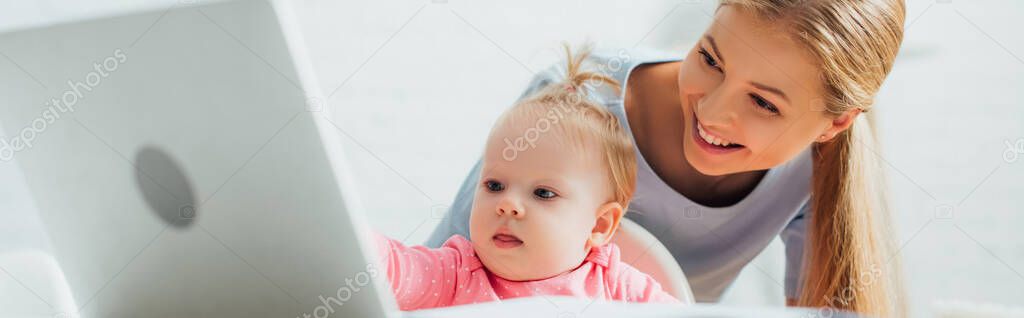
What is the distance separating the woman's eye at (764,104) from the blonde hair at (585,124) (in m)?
0.15

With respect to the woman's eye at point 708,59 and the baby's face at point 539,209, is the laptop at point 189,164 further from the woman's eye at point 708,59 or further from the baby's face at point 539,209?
the woman's eye at point 708,59

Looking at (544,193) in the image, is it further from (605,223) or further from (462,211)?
(462,211)

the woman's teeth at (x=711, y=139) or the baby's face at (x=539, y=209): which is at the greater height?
the woman's teeth at (x=711, y=139)

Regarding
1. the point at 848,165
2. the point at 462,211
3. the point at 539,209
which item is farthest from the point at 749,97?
the point at 462,211

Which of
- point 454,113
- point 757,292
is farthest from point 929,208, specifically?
point 454,113

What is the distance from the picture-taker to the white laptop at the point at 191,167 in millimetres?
462

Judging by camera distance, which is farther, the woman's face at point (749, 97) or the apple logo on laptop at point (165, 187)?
the woman's face at point (749, 97)

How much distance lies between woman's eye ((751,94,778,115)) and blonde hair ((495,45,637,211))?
0.15m

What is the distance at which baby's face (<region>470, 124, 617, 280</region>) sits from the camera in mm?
969

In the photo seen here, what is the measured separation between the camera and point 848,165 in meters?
1.07

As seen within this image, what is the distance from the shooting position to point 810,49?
95 cm

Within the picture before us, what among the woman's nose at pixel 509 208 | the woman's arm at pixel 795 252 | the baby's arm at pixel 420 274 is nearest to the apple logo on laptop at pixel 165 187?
the baby's arm at pixel 420 274

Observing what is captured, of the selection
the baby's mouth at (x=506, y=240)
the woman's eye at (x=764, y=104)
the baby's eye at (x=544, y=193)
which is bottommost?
the baby's mouth at (x=506, y=240)

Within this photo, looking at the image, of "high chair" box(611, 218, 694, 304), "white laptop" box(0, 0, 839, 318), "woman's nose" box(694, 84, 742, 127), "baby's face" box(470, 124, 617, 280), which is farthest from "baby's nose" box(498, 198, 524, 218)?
"white laptop" box(0, 0, 839, 318)
